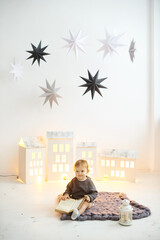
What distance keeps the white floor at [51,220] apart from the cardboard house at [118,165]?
239 millimetres

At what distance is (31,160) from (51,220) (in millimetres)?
1222

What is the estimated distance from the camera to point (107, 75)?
12.8 ft

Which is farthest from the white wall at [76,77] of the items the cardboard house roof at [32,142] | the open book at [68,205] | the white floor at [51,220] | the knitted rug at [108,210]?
the open book at [68,205]

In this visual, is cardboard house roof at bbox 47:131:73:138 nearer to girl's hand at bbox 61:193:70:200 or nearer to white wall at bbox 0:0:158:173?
white wall at bbox 0:0:158:173

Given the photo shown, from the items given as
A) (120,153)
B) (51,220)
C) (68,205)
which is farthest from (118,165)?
(51,220)

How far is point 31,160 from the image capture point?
3391mm

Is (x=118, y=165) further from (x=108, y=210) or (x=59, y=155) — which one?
(x=108, y=210)

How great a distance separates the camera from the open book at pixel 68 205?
91.6 inches

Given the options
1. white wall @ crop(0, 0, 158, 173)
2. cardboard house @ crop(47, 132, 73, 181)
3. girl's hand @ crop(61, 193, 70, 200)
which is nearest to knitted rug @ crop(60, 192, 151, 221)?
girl's hand @ crop(61, 193, 70, 200)

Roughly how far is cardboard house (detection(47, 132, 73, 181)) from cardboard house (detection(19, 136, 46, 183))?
0.09 metres

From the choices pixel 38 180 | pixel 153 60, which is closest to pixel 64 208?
pixel 38 180

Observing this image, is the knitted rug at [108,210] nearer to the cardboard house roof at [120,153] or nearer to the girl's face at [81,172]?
the girl's face at [81,172]

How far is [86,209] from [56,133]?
48.0 inches

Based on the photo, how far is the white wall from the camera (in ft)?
12.2
